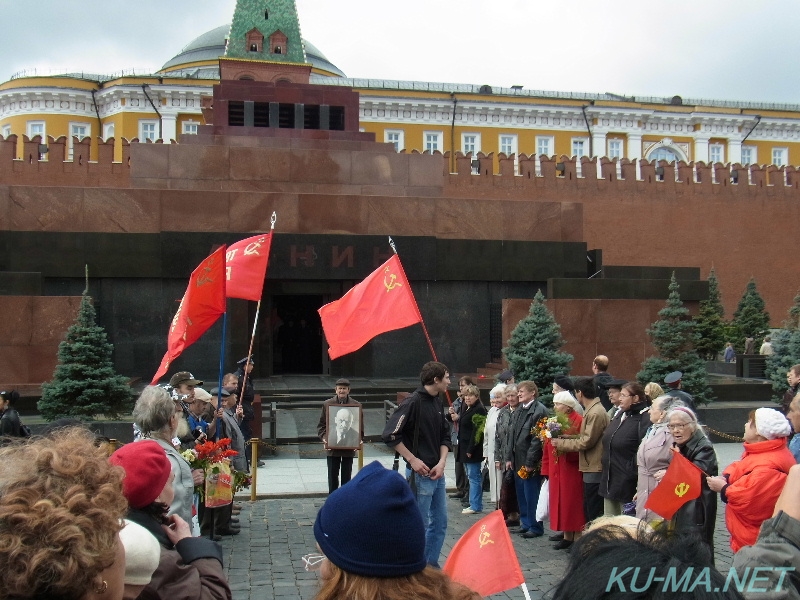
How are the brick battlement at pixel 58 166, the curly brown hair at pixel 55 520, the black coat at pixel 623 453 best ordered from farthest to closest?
1. the brick battlement at pixel 58 166
2. the black coat at pixel 623 453
3. the curly brown hair at pixel 55 520

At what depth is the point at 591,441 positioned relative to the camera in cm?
590

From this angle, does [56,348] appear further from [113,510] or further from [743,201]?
[743,201]

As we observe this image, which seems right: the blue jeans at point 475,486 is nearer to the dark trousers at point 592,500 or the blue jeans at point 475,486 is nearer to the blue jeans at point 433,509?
the dark trousers at point 592,500

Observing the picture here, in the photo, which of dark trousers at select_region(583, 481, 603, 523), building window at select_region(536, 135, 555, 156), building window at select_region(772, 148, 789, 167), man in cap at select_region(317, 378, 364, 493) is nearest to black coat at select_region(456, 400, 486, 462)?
man in cap at select_region(317, 378, 364, 493)

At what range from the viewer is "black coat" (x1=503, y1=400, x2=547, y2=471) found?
639cm

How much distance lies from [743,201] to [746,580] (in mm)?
27389

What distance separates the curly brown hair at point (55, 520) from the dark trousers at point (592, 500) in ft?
15.8

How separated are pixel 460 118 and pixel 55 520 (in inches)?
1490

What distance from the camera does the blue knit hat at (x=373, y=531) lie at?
1.67 m

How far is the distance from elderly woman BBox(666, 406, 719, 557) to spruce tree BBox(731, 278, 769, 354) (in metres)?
19.8

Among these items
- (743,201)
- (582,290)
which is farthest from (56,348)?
(743,201)

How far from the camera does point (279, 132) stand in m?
17.4

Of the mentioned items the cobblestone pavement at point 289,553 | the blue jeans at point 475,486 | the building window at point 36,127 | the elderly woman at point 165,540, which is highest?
the building window at point 36,127

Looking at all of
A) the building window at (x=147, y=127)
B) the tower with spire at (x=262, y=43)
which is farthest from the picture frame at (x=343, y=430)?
the building window at (x=147, y=127)
